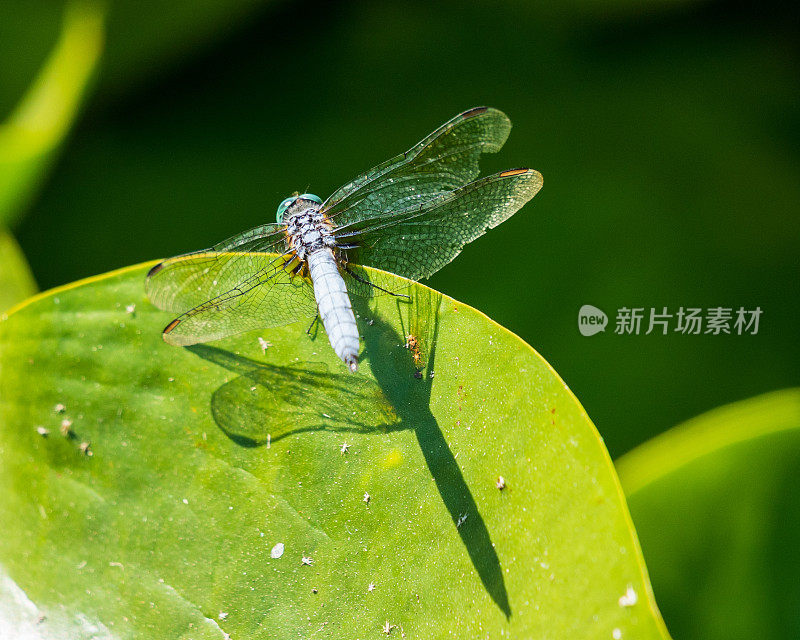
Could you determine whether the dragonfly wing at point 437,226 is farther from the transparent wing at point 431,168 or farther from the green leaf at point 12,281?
the green leaf at point 12,281

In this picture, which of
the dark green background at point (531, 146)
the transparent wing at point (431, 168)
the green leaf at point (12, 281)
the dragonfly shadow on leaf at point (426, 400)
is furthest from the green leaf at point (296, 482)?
the dark green background at point (531, 146)

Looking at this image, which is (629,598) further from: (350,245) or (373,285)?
(350,245)

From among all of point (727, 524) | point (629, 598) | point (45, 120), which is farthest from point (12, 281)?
point (727, 524)

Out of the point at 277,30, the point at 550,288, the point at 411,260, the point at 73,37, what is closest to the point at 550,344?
the point at 550,288

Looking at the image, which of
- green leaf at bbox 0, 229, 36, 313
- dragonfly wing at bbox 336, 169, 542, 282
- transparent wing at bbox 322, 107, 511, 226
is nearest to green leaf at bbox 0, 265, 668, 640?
dragonfly wing at bbox 336, 169, 542, 282

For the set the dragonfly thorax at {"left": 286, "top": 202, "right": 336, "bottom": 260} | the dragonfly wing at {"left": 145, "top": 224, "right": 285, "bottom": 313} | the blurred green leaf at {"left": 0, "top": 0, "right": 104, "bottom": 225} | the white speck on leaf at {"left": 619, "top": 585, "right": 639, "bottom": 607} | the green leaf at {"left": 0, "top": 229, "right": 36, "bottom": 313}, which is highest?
the blurred green leaf at {"left": 0, "top": 0, "right": 104, "bottom": 225}

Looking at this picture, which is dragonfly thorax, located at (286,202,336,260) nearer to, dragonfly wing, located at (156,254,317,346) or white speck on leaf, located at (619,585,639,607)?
dragonfly wing, located at (156,254,317,346)
